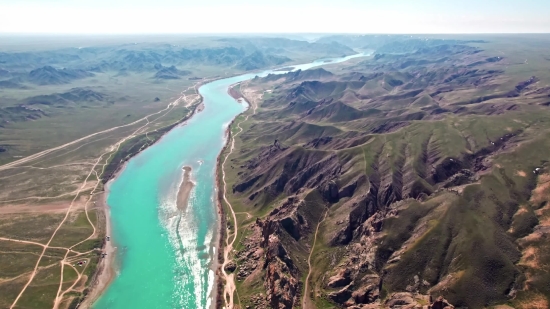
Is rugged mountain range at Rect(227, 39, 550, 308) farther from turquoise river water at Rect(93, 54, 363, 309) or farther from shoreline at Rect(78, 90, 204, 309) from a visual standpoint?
shoreline at Rect(78, 90, 204, 309)

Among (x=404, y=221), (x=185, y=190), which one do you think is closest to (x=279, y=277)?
(x=404, y=221)

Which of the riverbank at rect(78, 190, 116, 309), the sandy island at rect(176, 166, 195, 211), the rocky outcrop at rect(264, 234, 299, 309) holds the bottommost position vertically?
the riverbank at rect(78, 190, 116, 309)

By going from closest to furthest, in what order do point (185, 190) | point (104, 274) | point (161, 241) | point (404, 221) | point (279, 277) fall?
point (279, 277)
point (404, 221)
point (104, 274)
point (161, 241)
point (185, 190)

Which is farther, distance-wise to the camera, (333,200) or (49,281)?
(333,200)

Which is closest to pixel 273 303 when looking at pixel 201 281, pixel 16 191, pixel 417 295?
pixel 201 281

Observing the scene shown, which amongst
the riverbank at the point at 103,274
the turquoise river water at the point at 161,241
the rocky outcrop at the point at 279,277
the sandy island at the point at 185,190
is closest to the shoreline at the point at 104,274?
the riverbank at the point at 103,274

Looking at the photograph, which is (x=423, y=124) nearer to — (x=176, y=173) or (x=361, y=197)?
(x=361, y=197)

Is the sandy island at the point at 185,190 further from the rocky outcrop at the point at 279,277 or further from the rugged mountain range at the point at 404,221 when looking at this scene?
the rocky outcrop at the point at 279,277

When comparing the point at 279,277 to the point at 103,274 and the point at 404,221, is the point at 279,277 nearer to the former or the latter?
the point at 404,221

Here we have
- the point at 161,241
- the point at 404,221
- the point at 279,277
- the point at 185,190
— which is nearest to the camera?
the point at 279,277

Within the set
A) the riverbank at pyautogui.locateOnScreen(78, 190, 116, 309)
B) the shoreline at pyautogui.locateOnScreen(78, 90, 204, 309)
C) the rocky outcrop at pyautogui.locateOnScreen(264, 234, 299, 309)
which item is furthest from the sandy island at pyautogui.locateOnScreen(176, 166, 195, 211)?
the rocky outcrop at pyautogui.locateOnScreen(264, 234, 299, 309)

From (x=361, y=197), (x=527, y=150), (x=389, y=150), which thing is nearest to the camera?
(x=361, y=197)
